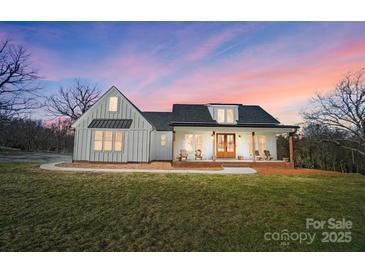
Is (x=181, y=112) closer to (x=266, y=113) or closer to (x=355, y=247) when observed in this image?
(x=266, y=113)

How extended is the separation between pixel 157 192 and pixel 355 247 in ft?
17.1

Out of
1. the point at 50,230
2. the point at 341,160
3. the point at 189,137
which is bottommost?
the point at 50,230

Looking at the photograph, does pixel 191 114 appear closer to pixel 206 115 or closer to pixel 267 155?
pixel 206 115

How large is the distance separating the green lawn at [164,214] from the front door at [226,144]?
763cm

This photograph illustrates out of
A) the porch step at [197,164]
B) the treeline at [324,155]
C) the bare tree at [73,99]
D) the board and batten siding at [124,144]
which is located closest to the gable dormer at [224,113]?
the porch step at [197,164]

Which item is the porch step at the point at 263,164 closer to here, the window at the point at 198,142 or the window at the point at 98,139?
the window at the point at 198,142

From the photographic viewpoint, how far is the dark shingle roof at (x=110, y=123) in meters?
13.6

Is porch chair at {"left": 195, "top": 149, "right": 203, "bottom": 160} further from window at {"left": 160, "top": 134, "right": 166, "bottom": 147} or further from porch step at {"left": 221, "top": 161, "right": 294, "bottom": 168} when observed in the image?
window at {"left": 160, "top": 134, "right": 166, "bottom": 147}

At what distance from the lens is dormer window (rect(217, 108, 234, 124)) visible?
15.7 metres

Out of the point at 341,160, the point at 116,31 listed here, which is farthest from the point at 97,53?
the point at 341,160

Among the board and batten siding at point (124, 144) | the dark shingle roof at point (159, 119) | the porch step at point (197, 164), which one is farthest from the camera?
the dark shingle roof at point (159, 119)

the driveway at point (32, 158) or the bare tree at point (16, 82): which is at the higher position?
the bare tree at point (16, 82)

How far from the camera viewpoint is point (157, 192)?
6516 millimetres

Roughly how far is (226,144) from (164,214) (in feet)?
38.7
